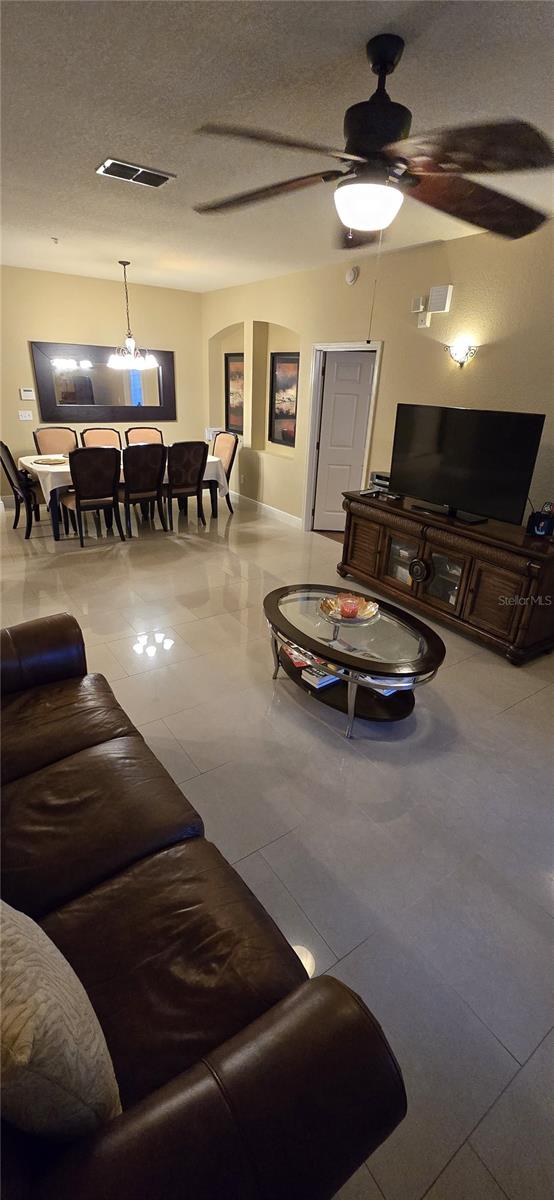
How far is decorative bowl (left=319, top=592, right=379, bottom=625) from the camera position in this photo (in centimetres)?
265

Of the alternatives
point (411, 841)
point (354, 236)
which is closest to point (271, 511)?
point (354, 236)

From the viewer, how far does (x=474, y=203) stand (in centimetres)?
232

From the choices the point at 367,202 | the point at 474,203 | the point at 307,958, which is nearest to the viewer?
the point at 307,958

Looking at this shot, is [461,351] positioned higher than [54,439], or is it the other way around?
[461,351]

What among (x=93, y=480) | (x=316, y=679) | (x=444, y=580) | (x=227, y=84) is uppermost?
(x=227, y=84)

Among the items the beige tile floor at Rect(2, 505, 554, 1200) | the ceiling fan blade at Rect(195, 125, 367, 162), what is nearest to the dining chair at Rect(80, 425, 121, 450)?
the beige tile floor at Rect(2, 505, 554, 1200)

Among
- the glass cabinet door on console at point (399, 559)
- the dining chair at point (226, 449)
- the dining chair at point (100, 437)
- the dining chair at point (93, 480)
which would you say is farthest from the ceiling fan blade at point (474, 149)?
the dining chair at point (100, 437)

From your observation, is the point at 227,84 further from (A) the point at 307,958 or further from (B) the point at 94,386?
(B) the point at 94,386

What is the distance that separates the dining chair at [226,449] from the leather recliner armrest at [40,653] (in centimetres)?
453

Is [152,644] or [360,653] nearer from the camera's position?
[360,653]

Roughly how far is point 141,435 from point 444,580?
187 inches

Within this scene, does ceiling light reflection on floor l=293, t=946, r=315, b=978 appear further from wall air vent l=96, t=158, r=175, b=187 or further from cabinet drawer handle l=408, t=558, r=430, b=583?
wall air vent l=96, t=158, r=175, b=187

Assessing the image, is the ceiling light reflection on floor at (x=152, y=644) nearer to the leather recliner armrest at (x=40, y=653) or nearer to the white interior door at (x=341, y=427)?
the leather recliner armrest at (x=40, y=653)

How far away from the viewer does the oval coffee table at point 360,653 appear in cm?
225
